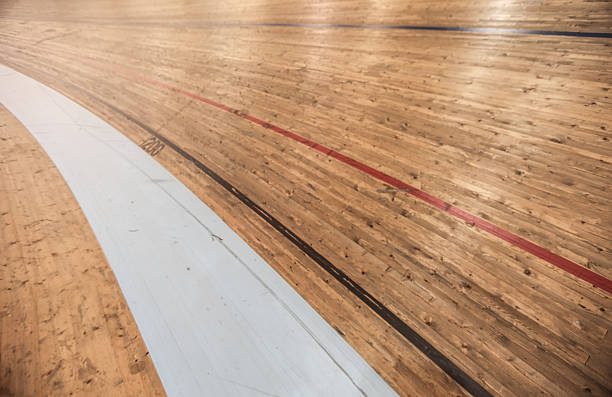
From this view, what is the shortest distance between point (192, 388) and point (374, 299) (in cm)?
87

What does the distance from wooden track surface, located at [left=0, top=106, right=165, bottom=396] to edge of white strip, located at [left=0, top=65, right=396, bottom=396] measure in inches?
2.8

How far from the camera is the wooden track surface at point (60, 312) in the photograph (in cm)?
105

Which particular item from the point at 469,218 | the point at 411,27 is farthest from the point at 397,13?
the point at 469,218

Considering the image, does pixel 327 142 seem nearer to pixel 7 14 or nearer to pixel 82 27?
pixel 82 27

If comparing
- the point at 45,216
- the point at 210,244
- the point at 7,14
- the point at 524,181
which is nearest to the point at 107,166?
the point at 45,216

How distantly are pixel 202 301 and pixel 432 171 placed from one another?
1635 mm

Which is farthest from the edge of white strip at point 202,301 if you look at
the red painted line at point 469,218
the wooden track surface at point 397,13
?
the wooden track surface at point 397,13

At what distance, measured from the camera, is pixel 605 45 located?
2203 mm

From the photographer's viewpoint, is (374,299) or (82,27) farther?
(82,27)

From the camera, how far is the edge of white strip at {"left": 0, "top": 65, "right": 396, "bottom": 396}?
1071mm

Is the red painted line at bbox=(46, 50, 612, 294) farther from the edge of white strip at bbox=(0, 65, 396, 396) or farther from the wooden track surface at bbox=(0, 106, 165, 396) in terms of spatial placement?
the wooden track surface at bbox=(0, 106, 165, 396)

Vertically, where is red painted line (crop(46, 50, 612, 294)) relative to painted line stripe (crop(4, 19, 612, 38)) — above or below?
below

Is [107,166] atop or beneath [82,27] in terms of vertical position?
beneath

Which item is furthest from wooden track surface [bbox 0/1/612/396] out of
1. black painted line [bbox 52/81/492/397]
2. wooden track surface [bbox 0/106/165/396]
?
wooden track surface [bbox 0/106/165/396]
